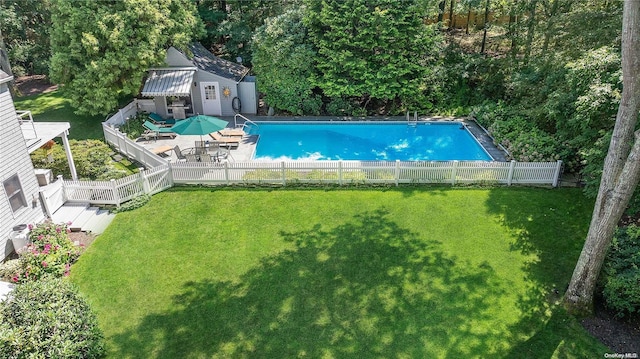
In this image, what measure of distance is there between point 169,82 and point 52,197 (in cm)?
1050

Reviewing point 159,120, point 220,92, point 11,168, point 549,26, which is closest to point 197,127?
point 159,120

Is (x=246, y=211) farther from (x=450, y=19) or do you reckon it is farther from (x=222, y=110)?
(x=450, y=19)

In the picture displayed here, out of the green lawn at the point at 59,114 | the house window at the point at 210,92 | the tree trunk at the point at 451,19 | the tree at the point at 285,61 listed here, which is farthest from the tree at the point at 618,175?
the tree trunk at the point at 451,19

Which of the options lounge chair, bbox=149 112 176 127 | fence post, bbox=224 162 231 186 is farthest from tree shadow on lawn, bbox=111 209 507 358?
lounge chair, bbox=149 112 176 127

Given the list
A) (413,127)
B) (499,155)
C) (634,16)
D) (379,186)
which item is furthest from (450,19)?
(634,16)

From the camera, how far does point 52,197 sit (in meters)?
13.4

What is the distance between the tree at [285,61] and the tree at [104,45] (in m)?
4.47

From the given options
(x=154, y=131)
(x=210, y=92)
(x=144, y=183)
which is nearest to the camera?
(x=144, y=183)

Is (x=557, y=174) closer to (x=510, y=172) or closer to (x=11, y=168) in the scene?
(x=510, y=172)

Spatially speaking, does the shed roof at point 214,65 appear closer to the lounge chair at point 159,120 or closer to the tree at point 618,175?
the lounge chair at point 159,120

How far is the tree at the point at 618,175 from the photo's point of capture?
7605 mm

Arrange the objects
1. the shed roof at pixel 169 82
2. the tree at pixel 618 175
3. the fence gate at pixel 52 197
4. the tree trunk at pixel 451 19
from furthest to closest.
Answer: the tree trunk at pixel 451 19
the shed roof at pixel 169 82
the fence gate at pixel 52 197
the tree at pixel 618 175

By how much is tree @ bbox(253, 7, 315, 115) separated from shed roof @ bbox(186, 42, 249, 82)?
2.05m

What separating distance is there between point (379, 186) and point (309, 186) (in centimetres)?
259
